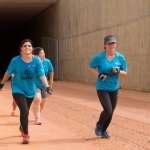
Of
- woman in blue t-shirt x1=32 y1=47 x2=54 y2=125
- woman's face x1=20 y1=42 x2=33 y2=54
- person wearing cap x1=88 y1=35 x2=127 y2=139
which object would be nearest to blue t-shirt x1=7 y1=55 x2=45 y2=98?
woman's face x1=20 y1=42 x2=33 y2=54

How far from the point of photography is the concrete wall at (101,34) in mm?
18766

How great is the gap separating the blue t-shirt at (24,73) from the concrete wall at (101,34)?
11676 millimetres

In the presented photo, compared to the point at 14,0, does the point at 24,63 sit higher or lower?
lower

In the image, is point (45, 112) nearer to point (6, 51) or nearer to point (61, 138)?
point (61, 138)

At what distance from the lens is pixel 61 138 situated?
24.6 ft

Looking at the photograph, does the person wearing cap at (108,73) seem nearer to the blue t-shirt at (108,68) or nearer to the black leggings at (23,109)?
the blue t-shirt at (108,68)

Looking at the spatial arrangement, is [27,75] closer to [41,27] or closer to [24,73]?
[24,73]

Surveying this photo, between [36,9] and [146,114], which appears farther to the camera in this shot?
[36,9]

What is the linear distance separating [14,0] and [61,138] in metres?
25.4

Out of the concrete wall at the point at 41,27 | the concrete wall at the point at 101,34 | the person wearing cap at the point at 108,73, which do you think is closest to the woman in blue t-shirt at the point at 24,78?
the person wearing cap at the point at 108,73

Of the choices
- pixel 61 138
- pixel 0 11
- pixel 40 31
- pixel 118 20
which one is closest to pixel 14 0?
pixel 0 11

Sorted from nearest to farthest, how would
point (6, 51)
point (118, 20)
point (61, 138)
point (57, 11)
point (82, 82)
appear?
point (61, 138)
point (118, 20)
point (82, 82)
point (57, 11)
point (6, 51)

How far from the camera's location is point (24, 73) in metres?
7.02

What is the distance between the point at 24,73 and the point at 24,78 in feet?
0.29
